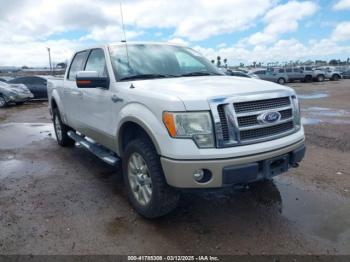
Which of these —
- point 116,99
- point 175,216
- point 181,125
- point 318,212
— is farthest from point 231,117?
point 318,212

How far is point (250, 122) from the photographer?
3.31 m

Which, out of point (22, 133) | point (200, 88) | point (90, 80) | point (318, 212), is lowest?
point (318, 212)

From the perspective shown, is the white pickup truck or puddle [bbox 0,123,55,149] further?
puddle [bbox 0,123,55,149]

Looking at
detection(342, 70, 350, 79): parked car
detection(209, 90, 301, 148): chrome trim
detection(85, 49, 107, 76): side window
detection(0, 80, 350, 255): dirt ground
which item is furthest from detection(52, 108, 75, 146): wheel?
detection(342, 70, 350, 79): parked car

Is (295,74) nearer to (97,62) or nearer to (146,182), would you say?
(97,62)

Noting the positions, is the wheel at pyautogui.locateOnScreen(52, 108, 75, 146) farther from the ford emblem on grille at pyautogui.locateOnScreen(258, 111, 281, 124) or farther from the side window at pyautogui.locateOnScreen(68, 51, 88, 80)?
the ford emblem on grille at pyautogui.locateOnScreen(258, 111, 281, 124)

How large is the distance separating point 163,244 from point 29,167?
352cm

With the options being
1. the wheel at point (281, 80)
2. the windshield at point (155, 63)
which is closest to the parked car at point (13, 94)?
the windshield at point (155, 63)

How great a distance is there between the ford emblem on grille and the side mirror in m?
1.98

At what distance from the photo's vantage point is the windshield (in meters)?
4.34

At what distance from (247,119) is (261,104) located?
258mm

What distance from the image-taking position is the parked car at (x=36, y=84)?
19.5 meters

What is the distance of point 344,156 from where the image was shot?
6086 millimetres

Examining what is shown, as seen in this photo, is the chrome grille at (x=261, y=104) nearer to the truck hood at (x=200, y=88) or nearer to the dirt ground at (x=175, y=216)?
the truck hood at (x=200, y=88)
